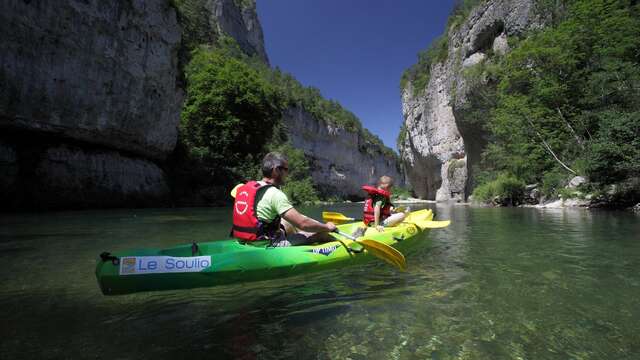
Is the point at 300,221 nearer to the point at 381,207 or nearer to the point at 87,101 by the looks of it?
the point at 381,207

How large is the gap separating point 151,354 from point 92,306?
52.3 inches

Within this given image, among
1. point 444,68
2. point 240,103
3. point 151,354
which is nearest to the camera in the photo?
point 151,354

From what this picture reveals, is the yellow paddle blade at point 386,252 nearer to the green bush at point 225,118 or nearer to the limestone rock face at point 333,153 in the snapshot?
the green bush at point 225,118

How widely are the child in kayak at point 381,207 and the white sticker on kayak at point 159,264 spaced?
11.4 feet

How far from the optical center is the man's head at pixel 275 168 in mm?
4055

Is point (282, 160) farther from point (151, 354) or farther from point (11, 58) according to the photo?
point (11, 58)

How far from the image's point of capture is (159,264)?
11.5 ft

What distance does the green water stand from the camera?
2.38m

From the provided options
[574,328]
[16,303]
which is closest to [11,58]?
[16,303]

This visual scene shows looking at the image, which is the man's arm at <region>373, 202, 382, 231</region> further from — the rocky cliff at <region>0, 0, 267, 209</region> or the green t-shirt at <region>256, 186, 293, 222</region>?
the rocky cliff at <region>0, 0, 267, 209</region>

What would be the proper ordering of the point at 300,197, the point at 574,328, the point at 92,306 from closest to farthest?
the point at 574,328 → the point at 92,306 → the point at 300,197

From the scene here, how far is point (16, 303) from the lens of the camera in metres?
3.28

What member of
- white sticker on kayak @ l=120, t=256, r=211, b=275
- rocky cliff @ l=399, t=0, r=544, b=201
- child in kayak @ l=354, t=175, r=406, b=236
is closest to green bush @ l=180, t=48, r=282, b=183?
rocky cliff @ l=399, t=0, r=544, b=201

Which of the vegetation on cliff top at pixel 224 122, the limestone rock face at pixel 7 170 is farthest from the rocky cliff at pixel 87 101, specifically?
the vegetation on cliff top at pixel 224 122
